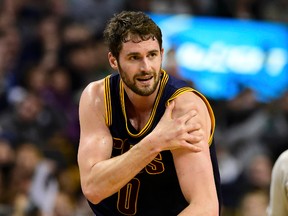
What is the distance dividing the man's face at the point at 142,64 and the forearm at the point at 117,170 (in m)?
0.35

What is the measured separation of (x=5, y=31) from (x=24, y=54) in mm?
437

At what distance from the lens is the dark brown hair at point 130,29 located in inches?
210

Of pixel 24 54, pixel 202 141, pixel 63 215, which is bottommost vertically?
pixel 63 215

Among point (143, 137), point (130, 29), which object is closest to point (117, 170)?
point (143, 137)

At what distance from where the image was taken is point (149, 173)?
5543 millimetres

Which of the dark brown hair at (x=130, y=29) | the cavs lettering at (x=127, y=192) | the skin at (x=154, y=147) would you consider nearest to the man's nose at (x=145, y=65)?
the skin at (x=154, y=147)

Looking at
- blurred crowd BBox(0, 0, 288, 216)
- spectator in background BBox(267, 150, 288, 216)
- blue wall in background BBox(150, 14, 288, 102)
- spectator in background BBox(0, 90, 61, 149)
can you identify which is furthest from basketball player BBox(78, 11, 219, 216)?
blue wall in background BBox(150, 14, 288, 102)

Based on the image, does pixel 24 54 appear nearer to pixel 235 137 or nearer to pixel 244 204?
pixel 235 137

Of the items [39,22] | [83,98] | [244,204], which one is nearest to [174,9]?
[39,22]

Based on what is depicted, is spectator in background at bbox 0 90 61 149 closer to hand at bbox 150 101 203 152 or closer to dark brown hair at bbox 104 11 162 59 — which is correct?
dark brown hair at bbox 104 11 162 59

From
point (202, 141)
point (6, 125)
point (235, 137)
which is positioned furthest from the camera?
point (235, 137)

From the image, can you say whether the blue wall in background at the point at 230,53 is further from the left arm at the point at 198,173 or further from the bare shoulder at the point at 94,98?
the left arm at the point at 198,173

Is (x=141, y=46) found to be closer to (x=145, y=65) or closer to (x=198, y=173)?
(x=145, y=65)

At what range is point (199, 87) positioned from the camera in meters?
12.5
